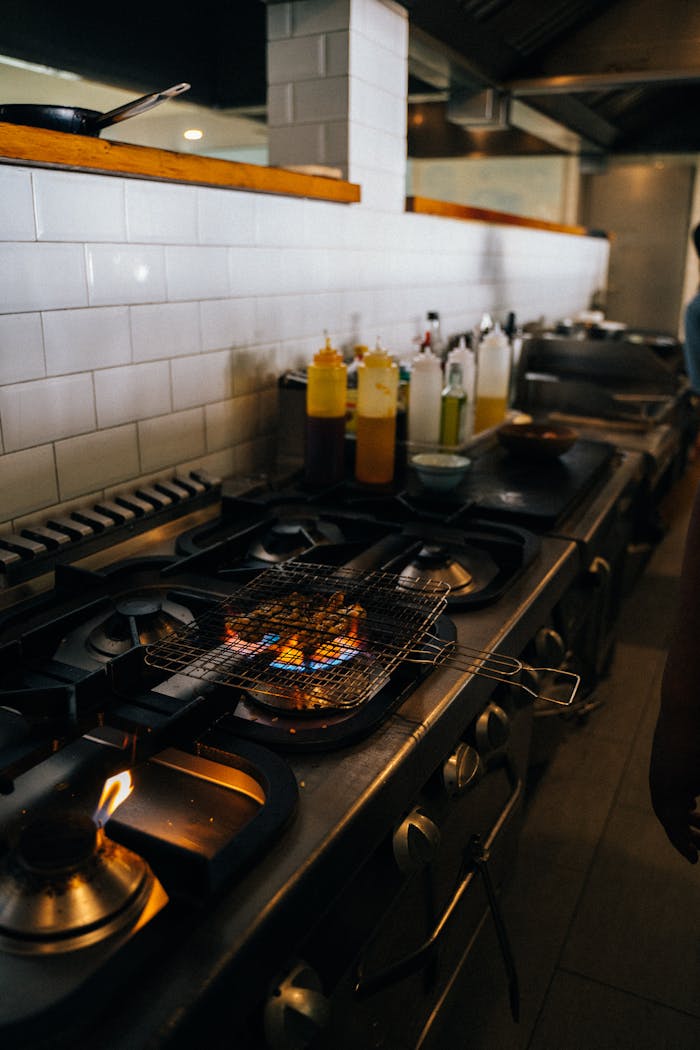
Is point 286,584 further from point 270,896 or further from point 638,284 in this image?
point 638,284

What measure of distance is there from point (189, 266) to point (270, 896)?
1343mm

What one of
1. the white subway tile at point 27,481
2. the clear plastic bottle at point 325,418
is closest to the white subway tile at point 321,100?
the clear plastic bottle at point 325,418

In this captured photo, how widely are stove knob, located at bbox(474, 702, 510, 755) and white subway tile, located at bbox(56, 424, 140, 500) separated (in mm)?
852

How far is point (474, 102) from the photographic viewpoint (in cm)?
299

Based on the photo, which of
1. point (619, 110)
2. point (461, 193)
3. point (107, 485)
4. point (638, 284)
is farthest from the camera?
point (461, 193)

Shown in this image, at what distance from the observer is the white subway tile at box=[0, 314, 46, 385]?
1.37 m

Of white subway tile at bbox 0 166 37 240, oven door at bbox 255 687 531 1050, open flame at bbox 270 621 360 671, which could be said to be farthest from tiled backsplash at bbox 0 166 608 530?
oven door at bbox 255 687 531 1050

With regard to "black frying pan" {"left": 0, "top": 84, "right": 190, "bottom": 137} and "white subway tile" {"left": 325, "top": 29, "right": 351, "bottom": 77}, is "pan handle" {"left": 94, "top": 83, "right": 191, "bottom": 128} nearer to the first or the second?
"black frying pan" {"left": 0, "top": 84, "right": 190, "bottom": 137}

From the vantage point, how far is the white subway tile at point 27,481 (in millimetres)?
1418

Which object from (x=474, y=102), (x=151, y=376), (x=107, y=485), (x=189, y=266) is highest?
(x=474, y=102)

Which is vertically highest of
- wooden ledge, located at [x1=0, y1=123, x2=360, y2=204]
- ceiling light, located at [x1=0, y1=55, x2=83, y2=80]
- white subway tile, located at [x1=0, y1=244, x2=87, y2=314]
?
ceiling light, located at [x1=0, y1=55, x2=83, y2=80]

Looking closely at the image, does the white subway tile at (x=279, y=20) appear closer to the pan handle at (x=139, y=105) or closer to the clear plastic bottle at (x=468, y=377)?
the clear plastic bottle at (x=468, y=377)

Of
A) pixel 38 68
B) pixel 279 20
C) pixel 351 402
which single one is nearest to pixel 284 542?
pixel 351 402

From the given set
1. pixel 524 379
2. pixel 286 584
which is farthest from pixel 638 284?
pixel 286 584
